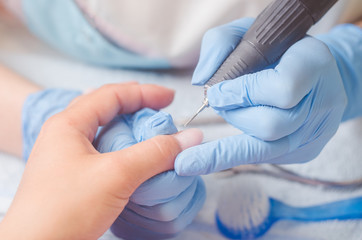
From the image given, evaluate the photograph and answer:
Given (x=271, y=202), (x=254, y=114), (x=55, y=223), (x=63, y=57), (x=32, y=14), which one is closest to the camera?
(x=55, y=223)

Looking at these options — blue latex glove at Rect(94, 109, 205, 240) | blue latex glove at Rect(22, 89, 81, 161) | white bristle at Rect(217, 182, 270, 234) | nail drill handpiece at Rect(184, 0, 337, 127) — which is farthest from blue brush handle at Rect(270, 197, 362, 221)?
blue latex glove at Rect(22, 89, 81, 161)

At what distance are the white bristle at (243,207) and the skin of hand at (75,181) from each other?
0.59ft

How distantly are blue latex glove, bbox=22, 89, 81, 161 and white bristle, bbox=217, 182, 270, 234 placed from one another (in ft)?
1.32

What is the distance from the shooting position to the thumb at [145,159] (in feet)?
1.59

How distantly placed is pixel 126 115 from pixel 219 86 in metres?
0.22

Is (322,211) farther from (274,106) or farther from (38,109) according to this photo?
(38,109)

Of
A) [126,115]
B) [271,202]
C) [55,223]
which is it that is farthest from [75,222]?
[271,202]

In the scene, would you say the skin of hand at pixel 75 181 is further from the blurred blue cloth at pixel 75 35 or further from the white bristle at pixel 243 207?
the blurred blue cloth at pixel 75 35

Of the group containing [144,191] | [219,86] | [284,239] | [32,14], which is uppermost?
[32,14]

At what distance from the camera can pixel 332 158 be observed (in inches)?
30.0

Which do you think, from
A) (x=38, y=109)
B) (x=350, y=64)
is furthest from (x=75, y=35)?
(x=350, y=64)

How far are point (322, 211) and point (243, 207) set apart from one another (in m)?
0.15

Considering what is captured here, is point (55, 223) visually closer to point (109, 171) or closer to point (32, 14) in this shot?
point (109, 171)

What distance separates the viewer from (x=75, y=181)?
0.48 meters
